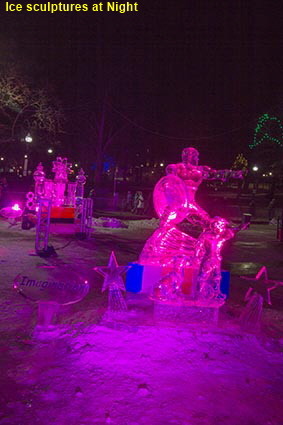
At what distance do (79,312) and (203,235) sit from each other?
2.07 metres

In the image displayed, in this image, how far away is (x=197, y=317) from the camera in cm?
530

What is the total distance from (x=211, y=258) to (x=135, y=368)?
198cm

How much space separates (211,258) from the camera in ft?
17.9

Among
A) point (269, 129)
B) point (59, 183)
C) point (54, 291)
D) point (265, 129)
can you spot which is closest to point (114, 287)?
point (54, 291)

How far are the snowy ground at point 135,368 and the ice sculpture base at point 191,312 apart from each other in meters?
0.12

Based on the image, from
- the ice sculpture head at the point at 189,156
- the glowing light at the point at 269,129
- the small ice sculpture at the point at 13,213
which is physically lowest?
the small ice sculpture at the point at 13,213

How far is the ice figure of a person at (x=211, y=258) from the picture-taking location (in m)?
5.38

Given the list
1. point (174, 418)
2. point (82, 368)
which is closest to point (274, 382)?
point (174, 418)

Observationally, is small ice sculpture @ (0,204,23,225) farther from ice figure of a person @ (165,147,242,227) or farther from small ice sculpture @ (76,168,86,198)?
ice figure of a person @ (165,147,242,227)

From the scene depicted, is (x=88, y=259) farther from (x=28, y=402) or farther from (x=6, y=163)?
(x=6, y=163)

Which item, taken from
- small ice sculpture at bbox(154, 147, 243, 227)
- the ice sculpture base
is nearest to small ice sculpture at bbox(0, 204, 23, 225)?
small ice sculpture at bbox(154, 147, 243, 227)

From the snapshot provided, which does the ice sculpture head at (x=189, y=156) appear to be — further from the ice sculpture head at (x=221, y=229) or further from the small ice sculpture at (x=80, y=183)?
the small ice sculpture at (x=80, y=183)

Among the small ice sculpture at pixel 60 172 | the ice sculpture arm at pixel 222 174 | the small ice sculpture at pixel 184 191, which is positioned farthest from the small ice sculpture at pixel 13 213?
the ice sculpture arm at pixel 222 174

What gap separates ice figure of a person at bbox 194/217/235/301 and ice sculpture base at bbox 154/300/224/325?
0.13 meters
